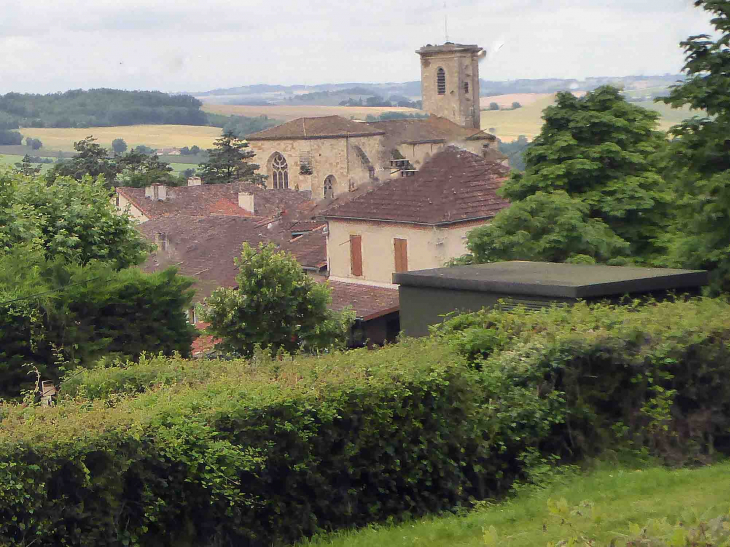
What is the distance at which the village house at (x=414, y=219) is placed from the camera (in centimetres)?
3725

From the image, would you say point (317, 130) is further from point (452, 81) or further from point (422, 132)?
point (452, 81)

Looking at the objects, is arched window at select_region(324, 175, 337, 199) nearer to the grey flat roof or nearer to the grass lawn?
the grey flat roof

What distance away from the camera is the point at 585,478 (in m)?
9.81

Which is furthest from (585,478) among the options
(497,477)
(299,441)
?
(299,441)

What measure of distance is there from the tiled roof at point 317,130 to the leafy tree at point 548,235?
75.4 meters

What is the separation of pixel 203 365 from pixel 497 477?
3.12 m

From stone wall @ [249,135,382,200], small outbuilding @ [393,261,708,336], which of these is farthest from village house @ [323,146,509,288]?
stone wall @ [249,135,382,200]

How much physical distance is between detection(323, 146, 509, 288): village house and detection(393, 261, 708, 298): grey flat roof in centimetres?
2010

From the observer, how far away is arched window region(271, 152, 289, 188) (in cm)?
10225

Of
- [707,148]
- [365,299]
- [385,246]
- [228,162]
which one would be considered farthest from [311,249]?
[228,162]

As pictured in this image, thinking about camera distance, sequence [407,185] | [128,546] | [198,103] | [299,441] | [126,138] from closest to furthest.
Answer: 1. [128,546]
2. [299,441]
3. [407,185]
4. [126,138]
5. [198,103]

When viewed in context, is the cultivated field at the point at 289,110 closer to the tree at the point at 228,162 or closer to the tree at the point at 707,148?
the tree at the point at 228,162

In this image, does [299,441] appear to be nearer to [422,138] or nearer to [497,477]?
[497,477]

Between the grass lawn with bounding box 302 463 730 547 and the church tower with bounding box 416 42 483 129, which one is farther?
the church tower with bounding box 416 42 483 129
